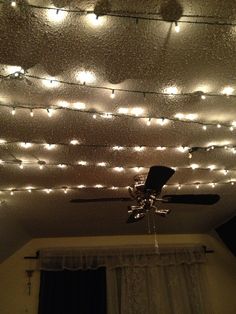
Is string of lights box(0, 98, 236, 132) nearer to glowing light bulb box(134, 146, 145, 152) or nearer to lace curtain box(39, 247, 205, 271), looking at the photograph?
glowing light bulb box(134, 146, 145, 152)

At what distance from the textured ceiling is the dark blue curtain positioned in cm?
208

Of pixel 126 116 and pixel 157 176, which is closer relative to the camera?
pixel 126 116

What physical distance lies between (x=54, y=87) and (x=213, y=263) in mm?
4313

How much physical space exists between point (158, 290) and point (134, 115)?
3512mm

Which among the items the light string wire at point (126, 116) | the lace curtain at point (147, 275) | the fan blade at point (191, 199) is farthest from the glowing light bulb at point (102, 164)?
the lace curtain at point (147, 275)

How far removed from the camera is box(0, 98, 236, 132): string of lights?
167 centimetres

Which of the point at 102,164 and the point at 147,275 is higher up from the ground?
the point at 102,164

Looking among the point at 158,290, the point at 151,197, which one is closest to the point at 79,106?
the point at 151,197

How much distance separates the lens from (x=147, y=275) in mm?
4445

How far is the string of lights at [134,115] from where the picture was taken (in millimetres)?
1670

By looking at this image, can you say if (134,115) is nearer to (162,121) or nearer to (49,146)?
(162,121)

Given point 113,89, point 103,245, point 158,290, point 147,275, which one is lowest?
point 158,290

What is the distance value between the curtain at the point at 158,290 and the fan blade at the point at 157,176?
2782 mm

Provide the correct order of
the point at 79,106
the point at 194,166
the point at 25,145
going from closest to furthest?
1. the point at 79,106
2. the point at 25,145
3. the point at 194,166
